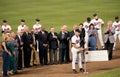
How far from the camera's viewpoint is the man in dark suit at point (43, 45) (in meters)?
24.0

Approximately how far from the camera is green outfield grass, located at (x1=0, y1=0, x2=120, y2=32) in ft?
119

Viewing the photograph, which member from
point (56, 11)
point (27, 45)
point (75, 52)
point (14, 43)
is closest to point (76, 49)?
point (75, 52)

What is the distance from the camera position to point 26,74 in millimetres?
22125

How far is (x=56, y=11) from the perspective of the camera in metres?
39.2

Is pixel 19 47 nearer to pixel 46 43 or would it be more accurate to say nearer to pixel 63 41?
pixel 46 43

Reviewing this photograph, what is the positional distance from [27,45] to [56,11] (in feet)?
51.5

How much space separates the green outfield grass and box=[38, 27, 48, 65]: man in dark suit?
974 centimetres

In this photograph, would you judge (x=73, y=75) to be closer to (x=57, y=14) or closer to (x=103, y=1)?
(x=57, y=14)

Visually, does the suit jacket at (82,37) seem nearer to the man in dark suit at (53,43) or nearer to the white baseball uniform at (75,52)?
the man in dark suit at (53,43)

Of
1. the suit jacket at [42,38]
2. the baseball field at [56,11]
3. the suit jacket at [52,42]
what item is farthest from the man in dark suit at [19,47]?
the baseball field at [56,11]

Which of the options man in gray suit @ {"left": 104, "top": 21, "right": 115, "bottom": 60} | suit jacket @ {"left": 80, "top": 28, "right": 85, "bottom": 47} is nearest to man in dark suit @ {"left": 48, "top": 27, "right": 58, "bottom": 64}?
suit jacket @ {"left": 80, "top": 28, "right": 85, "bottom": 47}

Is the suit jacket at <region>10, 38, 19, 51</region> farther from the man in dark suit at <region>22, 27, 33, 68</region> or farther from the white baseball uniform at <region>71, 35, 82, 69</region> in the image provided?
the white baseball uniform at <region>71, 35, 82, 69</region>

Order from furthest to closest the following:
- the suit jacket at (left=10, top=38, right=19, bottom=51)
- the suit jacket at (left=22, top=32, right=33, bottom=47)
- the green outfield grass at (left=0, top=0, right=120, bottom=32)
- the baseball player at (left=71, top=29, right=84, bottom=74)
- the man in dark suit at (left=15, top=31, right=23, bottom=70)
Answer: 1. the green outfield grass at (left=0, top=0, right=120, bottom=32)
2. the suit jacket at (left=22, top=32, right=33, bottom=47)
3. the man in dark suit at (left=15, top=31, right=23, bottom=70)
4. the suit jacket at (left=10, top=38, right=19, bottom=51)
5. the baseball player at (left=71, top=29, right=84, bottom=74)

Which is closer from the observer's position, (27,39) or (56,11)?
(27,39)
